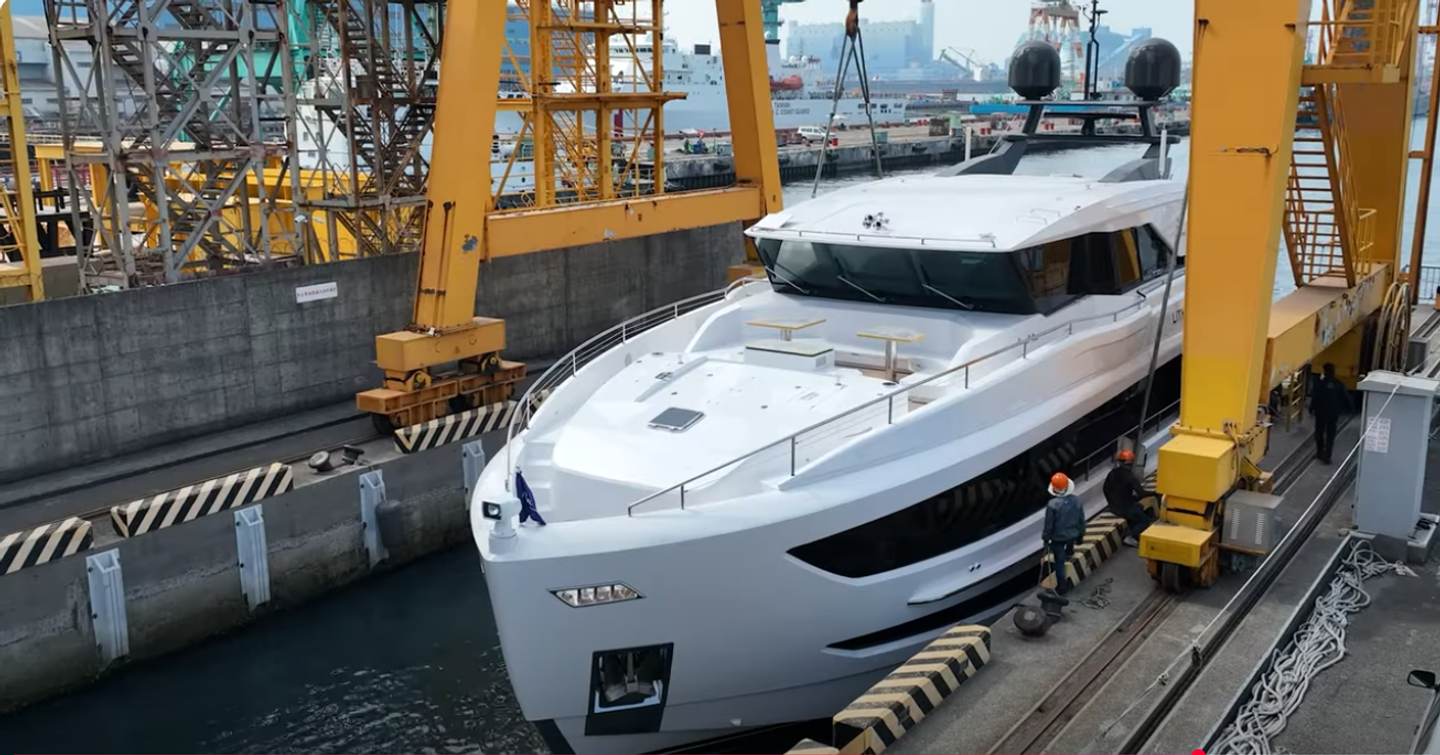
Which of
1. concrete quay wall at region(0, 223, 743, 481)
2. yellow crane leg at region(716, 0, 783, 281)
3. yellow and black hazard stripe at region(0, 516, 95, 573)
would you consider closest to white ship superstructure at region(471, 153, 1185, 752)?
yellow and black hazard stripe at region(0, 516, 95, 573)

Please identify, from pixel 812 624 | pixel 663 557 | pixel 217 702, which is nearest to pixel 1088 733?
pixel 812 624

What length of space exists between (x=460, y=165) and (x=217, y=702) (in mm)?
6266

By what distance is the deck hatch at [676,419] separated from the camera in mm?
8820

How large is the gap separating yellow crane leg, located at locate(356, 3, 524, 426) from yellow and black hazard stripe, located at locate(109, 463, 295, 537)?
1.94 meters

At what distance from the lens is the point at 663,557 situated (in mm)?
7438

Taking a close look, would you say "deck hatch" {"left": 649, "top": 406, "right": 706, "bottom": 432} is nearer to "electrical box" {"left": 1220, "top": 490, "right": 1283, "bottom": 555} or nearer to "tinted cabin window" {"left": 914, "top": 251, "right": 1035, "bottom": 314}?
"tinted cabin window" {"left": 914, "top": 251, "right": 1035, "bottom": 314}

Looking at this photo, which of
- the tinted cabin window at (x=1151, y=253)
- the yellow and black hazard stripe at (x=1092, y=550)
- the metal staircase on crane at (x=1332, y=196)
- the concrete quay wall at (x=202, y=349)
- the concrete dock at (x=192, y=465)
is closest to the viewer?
the yellow and black hazard stripe at (x=1092, y=550)

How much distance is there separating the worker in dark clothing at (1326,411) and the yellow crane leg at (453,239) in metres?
9.08

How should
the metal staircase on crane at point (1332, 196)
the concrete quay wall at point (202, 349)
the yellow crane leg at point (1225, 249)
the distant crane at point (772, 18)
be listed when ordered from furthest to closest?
the distant crane at point (772, 18), the concrete quay wall at point (202, 349), the metal staircase on crane at point (1332, 196), the yellow crane leg at point (1225, 249)

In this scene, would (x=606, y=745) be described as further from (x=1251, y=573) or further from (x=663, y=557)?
(x=1251, y=573)

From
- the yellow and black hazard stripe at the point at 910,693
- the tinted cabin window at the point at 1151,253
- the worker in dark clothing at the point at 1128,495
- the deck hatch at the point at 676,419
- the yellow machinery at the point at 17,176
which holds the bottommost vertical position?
the yellow and black hazard stripe at the point at 910,693

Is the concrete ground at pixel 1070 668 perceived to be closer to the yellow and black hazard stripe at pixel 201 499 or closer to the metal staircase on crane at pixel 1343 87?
the metal staircase on crane at pixel 1343 87

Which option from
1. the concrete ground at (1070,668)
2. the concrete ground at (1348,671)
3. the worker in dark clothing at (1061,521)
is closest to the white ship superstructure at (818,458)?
the worker in dark clothing at (1061,521)

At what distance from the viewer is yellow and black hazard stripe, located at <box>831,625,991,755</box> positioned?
663cm
